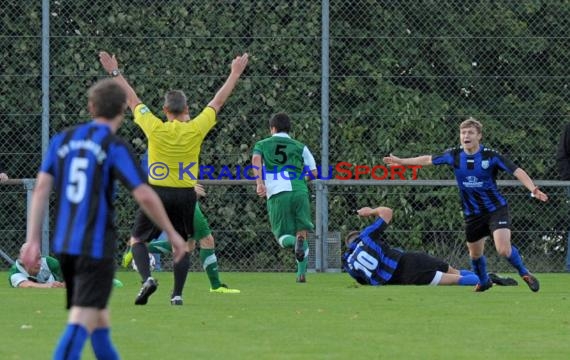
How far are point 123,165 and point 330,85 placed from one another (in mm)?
11394

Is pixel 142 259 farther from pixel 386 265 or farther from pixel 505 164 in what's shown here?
pixel 505 164

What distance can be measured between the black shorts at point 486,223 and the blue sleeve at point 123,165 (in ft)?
26.1

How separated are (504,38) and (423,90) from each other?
47.3 inches

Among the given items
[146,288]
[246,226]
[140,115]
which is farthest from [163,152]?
[246,226]

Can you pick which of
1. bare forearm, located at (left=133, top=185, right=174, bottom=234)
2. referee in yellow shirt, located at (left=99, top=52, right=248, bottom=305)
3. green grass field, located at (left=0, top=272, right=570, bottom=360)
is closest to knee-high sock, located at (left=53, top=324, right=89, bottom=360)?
bare forearm, located at (left=133, top=185, right=174, bottom=234)

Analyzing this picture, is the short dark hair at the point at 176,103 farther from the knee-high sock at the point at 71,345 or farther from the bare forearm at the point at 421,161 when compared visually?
the knee-high sock at the point at 71,345

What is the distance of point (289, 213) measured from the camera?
16.0 meters

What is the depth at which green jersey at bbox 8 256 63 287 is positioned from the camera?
47.9ft

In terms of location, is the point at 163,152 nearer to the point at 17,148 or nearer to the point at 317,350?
the point at 317,350

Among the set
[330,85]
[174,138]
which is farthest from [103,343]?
[330,85]

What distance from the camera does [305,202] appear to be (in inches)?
632

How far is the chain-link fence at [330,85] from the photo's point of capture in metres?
17.5

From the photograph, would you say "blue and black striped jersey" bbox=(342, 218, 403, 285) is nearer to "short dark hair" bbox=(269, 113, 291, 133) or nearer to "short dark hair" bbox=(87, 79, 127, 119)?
"short dark hair" bbox=(269, 113, 291, 133)

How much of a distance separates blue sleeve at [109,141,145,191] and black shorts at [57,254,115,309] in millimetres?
359
